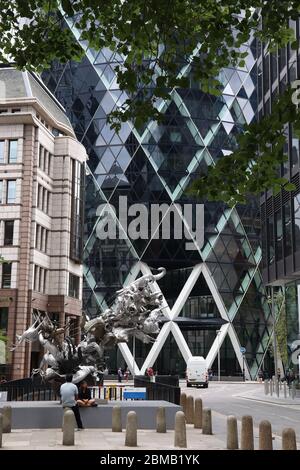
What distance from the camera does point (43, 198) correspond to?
5119 centimetres

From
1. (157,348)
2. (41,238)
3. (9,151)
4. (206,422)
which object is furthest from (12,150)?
(206,422)

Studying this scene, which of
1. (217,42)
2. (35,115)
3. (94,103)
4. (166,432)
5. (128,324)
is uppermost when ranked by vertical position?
(94,103)

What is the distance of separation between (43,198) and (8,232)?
4.59 metres

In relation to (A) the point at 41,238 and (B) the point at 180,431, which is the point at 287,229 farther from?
(B) the point at 180,431

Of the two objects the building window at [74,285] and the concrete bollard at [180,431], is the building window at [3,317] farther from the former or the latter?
the concrete bollard at [180,431]

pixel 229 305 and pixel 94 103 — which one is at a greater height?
pixel 94 103

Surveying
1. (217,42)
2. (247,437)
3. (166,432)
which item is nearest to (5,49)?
(217,42)

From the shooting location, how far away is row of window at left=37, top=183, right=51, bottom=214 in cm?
5000

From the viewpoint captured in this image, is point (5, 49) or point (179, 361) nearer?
point (5, 49)

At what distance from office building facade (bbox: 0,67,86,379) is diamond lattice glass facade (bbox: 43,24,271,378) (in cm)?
1524

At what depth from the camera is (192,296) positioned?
7200 cm

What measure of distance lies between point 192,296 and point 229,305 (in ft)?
14.2

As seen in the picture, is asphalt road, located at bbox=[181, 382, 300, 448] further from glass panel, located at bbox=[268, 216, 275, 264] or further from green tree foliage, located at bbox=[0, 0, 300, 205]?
glass panel, located at bbox=[268, 216, 275, 264]

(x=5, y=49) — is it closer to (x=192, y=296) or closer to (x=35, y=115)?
(x=35, y=115)
